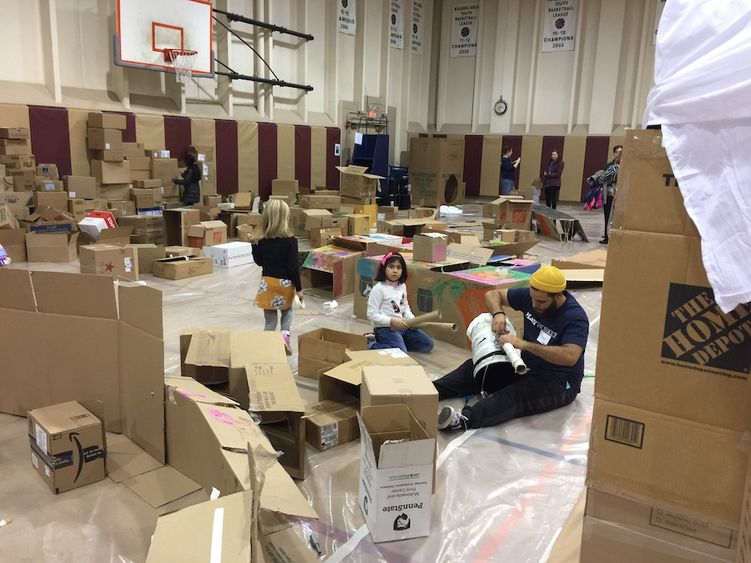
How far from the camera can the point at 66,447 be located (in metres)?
2.52

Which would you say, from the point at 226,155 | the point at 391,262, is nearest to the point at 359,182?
the point at 226,155

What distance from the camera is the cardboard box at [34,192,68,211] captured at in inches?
291

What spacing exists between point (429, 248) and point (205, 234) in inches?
153

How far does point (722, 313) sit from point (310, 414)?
7.05ft

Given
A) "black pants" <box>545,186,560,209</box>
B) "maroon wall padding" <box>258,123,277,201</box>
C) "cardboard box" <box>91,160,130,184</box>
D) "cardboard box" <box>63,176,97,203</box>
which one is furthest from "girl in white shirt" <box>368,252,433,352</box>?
"black pants" <box>545,186,560,209</box>

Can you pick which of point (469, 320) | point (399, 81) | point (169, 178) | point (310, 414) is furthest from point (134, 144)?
point (399, 81)

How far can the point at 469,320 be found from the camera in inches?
179

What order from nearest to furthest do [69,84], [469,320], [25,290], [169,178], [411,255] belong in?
[25,290]
[469,320]
[411,255]
[69,84]
[169,178]

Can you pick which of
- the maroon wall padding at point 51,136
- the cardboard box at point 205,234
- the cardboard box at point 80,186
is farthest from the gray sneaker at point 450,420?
the maroon wall padding at point 51,136

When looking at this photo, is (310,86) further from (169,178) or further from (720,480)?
(720,480)

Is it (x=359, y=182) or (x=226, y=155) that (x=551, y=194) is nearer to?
(x=359, y=182)

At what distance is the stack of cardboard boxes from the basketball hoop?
915 cm

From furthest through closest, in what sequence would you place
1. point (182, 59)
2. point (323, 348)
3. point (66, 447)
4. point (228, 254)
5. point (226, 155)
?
point (226, 155)
point (182, 59)
point (228, 254)
point (323, 348)
point (66, 447)

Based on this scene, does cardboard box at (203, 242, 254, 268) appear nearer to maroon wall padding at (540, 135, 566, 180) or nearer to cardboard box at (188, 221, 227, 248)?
cardboard box at (188, 221, 227, 248)
